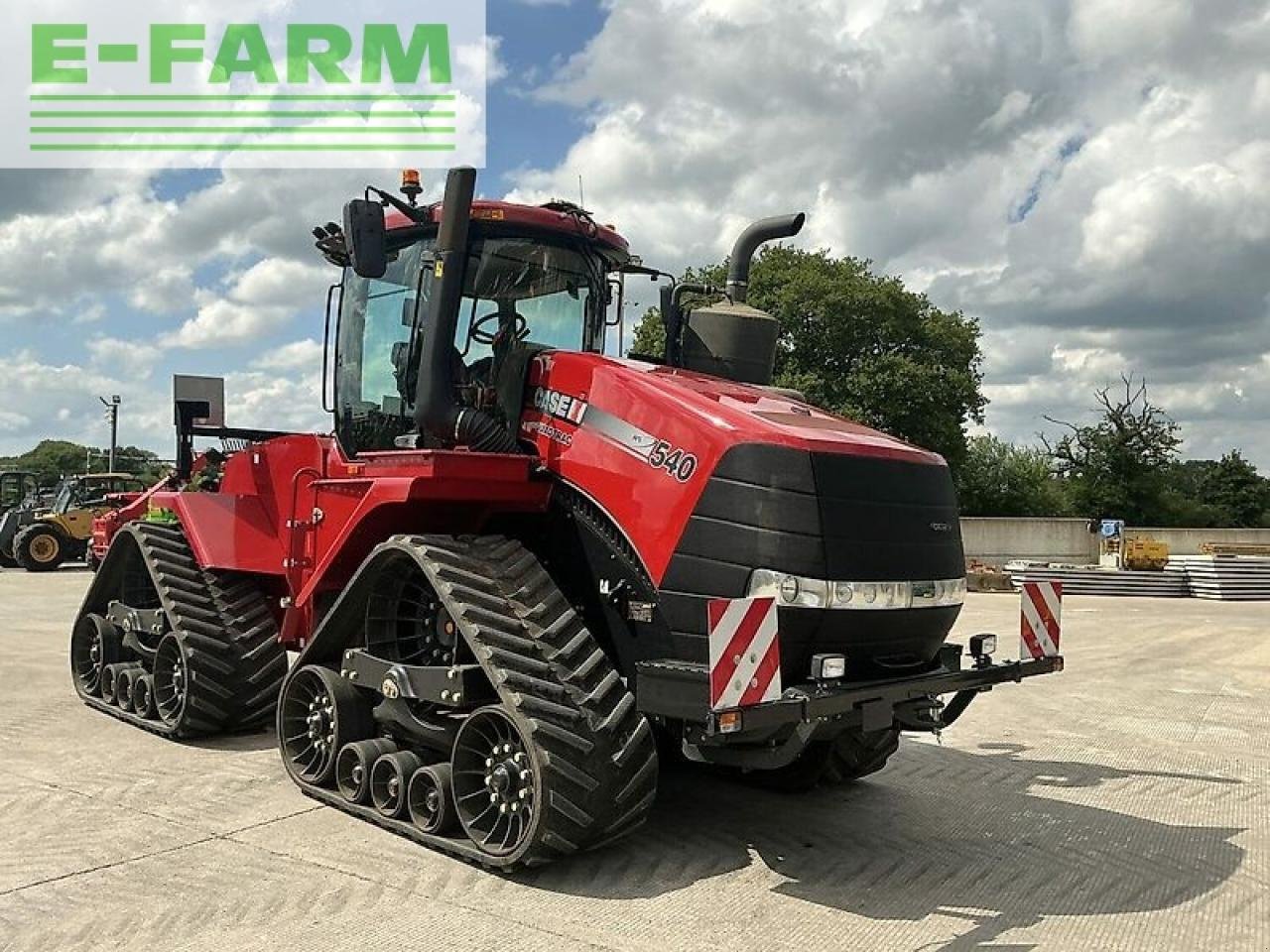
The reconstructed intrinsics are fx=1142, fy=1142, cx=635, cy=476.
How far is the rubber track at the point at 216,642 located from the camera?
737cm

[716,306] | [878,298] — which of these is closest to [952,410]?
[878,298]

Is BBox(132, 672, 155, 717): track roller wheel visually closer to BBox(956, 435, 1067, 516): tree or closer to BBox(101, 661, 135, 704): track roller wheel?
BBox(101, 661, 135, 704): track roller wheel

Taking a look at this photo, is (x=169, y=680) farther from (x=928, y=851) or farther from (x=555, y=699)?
(x=928, y=851)

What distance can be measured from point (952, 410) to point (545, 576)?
36.9 m

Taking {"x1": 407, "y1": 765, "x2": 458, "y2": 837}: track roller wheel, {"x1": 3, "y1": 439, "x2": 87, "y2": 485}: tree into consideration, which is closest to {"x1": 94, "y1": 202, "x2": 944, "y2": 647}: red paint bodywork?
{"x1": 407, "y1": 765, "x2": 458, "y2": 837}: track roller wheel

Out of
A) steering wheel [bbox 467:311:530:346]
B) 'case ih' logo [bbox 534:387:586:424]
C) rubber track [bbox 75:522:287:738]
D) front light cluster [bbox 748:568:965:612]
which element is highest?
steering wheel [bbox 467:311:530:346]

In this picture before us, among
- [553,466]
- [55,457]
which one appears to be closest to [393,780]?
[553,466]

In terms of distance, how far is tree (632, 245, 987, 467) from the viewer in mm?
38656

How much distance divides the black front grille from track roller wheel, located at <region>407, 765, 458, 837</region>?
1341 mm

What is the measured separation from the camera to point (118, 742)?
7.41m

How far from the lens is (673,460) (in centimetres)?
507

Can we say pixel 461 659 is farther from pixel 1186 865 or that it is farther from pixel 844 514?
pixel 1186 865

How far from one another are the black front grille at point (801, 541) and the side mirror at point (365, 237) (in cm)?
218

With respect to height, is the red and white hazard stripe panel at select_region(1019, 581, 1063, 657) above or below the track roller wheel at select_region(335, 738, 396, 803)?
above
